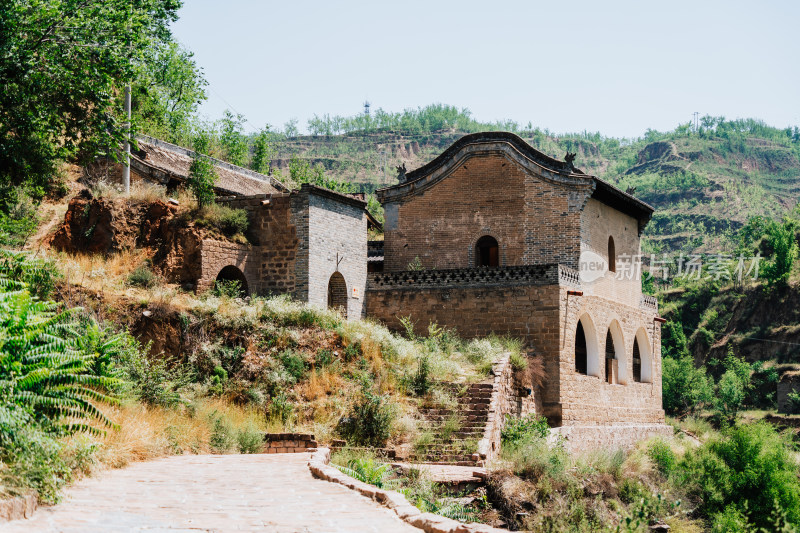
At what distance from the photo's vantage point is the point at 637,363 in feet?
94.5

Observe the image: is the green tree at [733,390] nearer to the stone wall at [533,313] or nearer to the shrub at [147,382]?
the stone wall at [533,313]

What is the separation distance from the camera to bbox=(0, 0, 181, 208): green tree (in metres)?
14.5

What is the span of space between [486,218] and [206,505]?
18.2 metres

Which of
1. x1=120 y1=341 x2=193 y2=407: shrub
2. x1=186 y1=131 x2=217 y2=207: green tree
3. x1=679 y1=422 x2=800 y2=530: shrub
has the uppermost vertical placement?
x1=186 y1=131 x2=217 y2=207: green tree

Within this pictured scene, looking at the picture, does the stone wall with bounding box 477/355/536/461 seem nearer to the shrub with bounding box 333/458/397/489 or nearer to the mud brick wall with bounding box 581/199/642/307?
the shrub with bounding box 333/458/397/489

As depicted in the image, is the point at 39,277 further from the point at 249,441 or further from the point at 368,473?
Answer: the point at 368,473

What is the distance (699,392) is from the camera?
4778 cm

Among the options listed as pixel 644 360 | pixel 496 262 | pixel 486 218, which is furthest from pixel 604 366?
pixel 486 218

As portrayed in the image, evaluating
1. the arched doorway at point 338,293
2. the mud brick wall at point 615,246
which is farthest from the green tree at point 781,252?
the arched doorway at point 338,293

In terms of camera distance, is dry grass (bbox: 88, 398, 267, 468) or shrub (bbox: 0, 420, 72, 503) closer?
shrub (bbox: 0, 420, 72, 503)

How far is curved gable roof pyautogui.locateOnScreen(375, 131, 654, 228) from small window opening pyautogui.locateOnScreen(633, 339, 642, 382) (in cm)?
534

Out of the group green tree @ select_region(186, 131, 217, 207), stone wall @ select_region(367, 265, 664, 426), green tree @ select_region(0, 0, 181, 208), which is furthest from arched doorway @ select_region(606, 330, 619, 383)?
green tree @ select_region(0, 0, 181, 208)

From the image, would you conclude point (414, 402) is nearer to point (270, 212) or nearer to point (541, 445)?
point (541, 445)

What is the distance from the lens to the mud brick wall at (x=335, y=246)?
21.8 m
